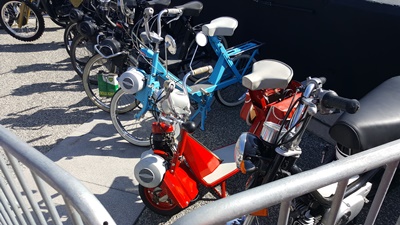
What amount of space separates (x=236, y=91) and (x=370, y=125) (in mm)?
2749

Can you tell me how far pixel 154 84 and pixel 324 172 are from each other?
7.52ft

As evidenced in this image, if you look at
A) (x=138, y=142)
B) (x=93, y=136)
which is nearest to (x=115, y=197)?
(x=138, y=142)

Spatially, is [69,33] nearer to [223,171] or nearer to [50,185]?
[223,171]

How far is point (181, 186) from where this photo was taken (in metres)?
2.54

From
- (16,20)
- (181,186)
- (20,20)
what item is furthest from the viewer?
(16,20)

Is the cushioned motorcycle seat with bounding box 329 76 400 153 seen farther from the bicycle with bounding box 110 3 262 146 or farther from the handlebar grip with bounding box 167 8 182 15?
the handlebar grip with bounding box 167 8 182 15

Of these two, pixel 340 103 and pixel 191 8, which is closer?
pixel 340 103

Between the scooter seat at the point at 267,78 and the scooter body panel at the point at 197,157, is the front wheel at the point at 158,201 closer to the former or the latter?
the scooter body panel at the point at 197,157

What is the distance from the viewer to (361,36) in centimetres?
359

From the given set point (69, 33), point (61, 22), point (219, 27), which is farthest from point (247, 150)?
point (61, 22)

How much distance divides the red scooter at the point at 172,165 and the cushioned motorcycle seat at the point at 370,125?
1.01 metres

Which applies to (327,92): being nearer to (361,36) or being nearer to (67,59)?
(361,36)

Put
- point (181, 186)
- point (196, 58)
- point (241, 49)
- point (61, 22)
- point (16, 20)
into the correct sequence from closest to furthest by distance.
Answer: point (181, 186)
point (241, 49)
point (196, 58)
point (16, 20)
point (61, 22)

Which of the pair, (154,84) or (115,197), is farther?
(154,84)
